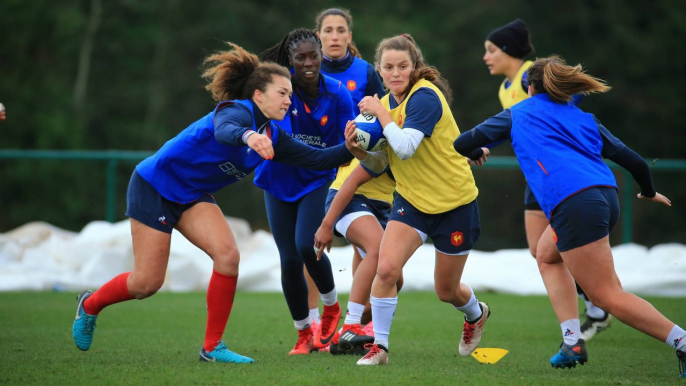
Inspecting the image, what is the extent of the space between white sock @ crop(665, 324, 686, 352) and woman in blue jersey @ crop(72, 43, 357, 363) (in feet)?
6.45

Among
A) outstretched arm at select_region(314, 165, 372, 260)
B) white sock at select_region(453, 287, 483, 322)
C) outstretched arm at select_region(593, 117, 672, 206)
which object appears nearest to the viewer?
outstretched arm at select_region(593, 117, 672, 206)

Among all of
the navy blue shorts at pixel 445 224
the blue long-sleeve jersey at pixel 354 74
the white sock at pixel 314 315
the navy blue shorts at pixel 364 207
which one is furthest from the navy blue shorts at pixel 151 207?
the blue long-sleeve jersey at pixel 354 74

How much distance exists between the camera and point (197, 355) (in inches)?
206

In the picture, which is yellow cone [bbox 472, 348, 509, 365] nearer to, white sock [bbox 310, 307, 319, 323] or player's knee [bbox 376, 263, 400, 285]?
player's knee [bbox 376, 263, 400, 285]

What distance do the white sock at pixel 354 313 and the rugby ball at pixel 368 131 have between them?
41.6 inches

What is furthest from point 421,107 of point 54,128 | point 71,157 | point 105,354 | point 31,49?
point 31,49

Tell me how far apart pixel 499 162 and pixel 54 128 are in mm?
11954

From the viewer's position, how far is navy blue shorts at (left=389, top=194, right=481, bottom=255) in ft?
15.7

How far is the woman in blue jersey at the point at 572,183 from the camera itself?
4188mm

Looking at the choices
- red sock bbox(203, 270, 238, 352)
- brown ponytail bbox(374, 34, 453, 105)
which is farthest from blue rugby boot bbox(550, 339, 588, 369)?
red sock bbox(203, 270, 238, 352)

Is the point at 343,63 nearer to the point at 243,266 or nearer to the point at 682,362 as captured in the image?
the point at 682,362

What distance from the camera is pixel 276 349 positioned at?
566 cm

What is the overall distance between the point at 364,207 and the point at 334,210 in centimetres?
59

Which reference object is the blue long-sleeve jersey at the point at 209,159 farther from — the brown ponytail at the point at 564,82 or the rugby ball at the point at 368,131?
the brown ponytail at the point at 564,82
